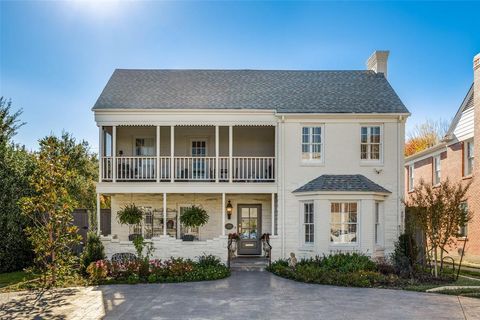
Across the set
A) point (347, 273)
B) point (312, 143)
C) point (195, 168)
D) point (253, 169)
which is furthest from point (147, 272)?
point (312, 143)

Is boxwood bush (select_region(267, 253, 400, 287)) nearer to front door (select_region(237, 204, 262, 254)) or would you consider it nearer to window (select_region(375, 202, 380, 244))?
window (select_region(375, 202, 380, 244))

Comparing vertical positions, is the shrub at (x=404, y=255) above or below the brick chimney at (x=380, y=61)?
below

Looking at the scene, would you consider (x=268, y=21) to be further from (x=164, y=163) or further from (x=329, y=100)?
(x=164, y=163)

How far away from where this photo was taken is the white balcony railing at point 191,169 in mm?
19578

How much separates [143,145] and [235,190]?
5.05 metres

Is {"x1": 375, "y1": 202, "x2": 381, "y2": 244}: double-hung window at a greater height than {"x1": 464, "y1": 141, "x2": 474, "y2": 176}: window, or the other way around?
{"x1": 464, "y1": 141, "x2": 474, "y2": 176}: window

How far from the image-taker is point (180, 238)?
67.1 feet

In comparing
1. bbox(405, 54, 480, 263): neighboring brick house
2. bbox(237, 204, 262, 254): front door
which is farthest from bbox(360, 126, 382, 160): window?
bbox(237, 204, 262, 254): front door

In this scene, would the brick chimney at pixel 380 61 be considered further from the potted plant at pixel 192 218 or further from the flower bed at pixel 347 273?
the potted plant at pixel 192 218

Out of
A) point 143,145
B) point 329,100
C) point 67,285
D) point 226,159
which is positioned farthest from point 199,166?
point 67,285

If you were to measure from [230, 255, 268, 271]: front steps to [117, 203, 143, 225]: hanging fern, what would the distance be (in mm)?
4280

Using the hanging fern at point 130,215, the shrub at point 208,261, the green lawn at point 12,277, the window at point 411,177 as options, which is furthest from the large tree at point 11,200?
the window at point 411,177

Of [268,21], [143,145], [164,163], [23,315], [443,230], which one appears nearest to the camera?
[23,315]

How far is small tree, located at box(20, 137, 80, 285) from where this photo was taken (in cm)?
1479
